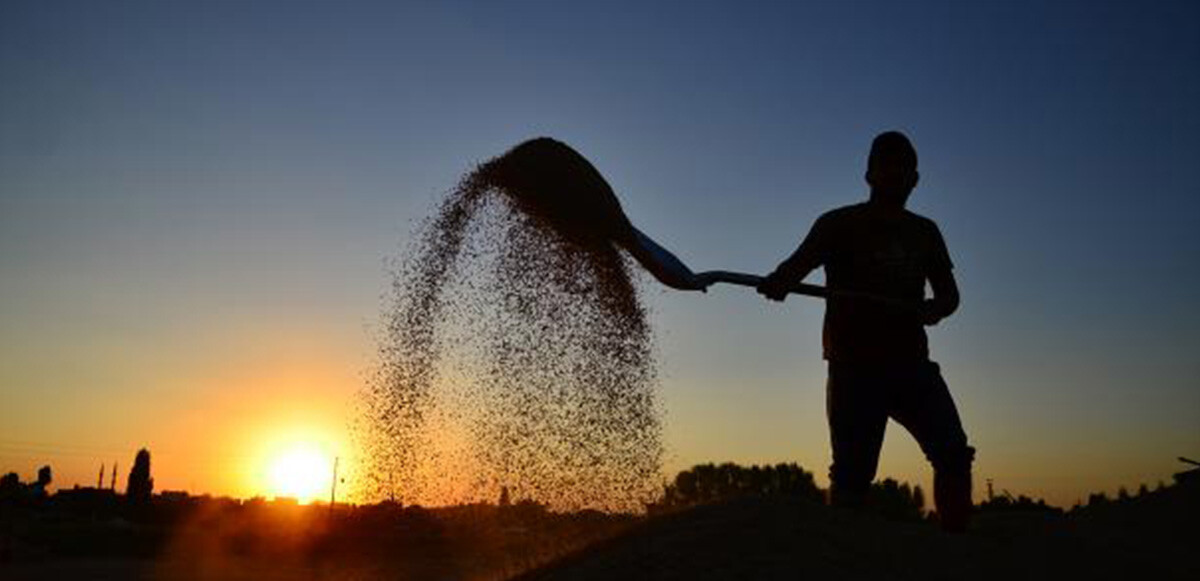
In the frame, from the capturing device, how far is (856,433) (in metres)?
5.02

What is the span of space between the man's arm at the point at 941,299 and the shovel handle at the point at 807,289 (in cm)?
11

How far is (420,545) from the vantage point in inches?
1037

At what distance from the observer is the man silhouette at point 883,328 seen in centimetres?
501

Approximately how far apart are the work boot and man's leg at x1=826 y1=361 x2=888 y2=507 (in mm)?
325

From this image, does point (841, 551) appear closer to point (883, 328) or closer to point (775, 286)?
point (883, 328)

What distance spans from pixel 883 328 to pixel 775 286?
576 mm

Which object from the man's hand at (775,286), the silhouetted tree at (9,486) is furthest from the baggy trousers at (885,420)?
the silhouetted tree at (9,486)

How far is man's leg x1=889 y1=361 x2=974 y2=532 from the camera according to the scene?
16.3 feet

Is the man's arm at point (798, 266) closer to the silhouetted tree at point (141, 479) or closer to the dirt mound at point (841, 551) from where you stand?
the dirt mound at point (841, 551)

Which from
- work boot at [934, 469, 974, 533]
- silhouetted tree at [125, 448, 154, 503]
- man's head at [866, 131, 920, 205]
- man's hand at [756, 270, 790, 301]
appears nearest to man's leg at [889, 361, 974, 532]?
work boot at [934, 469, 974, 533]

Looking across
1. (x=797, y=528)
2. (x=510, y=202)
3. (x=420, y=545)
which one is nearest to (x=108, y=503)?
(x=420, y=545)

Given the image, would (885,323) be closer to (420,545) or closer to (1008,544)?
(1008,544)

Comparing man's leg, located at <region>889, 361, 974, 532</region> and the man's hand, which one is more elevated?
the man's hand

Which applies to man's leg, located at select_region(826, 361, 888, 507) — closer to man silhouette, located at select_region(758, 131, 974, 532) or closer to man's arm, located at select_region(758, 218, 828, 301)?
man silhouette, located at select_region(758, 131, 974, 532)
